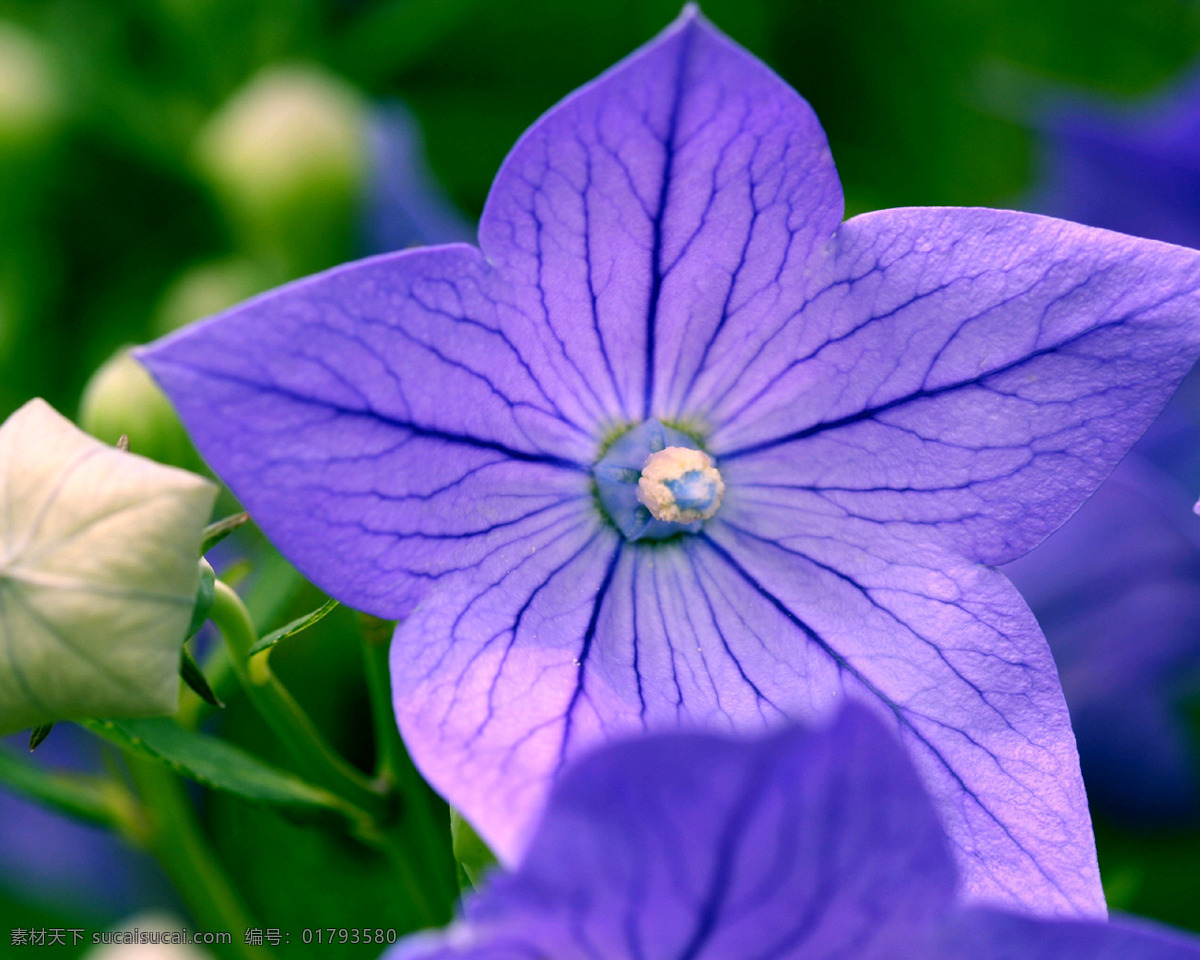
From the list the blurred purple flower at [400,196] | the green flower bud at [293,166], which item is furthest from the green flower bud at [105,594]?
the green flower bud at [293,166]

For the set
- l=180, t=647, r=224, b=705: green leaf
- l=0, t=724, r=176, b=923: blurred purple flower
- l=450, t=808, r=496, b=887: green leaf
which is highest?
l=180, t=647, r=224, b=705: green leaf

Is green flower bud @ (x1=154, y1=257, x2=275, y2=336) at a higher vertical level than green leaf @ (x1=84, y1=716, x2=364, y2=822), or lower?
higher

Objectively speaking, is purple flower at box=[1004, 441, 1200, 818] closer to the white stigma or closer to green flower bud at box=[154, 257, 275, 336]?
the white stigma

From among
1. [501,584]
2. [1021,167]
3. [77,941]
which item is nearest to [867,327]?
[501,584]

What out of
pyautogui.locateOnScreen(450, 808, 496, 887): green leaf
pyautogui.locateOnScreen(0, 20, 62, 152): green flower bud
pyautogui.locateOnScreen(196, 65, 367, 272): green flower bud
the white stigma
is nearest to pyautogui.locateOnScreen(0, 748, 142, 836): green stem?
pyautogui.locateOnScreen(450, 808, 496, 887): green leaf

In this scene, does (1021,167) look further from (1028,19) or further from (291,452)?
(291,452)
